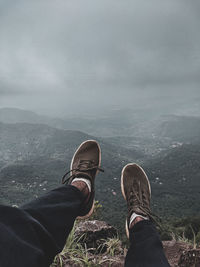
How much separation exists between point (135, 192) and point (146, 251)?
1.42 m

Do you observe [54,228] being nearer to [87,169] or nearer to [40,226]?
[40,226]

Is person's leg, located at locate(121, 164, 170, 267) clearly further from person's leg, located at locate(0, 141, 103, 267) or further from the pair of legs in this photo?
person's leg, located at locate(0, 141, 103, 267)

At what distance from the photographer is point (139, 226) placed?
2.08 meters

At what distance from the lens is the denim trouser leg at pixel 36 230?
1118mm

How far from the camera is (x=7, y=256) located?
3.50 ft

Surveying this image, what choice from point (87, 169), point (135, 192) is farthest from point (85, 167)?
point (135, 192)

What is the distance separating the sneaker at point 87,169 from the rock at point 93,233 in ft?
2.46

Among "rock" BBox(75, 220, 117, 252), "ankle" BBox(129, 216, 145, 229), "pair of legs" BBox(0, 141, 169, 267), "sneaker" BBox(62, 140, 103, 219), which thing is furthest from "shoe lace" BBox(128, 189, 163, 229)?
"rock" BBox(75, 220, 117, 252)

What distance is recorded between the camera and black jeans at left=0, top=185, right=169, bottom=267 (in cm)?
114

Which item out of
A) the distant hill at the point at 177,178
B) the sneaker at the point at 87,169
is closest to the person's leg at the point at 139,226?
the sneaker at the point at 87,169

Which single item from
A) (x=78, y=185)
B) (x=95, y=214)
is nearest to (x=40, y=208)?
(x=78, y=185)

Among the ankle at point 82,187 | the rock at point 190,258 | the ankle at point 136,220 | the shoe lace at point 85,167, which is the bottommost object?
the rock at point 190,258

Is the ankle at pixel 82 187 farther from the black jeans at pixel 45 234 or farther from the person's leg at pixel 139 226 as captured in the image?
the person's leg at pixel 139 226

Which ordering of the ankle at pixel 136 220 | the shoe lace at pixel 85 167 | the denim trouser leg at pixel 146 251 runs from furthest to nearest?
the shoe lace at pixel 85 167 → the ankle at pixel 136 220 → the denim trouser leg at pixel 146 251
